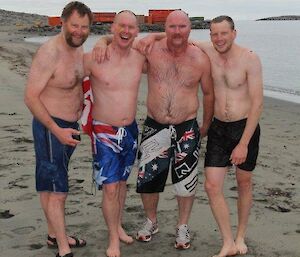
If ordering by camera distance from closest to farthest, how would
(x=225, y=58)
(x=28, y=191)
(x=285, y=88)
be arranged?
(x=225, y=58) < (x=28, y=191) < (x=285, y=88)

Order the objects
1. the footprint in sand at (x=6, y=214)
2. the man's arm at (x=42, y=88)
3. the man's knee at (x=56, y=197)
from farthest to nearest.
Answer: the footprint in sand at (x=6, y=214) → the man's knee at (x=56, y=197) → the man's arm at (x=42, y=88)

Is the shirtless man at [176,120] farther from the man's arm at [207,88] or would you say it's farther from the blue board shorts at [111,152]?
the blue board shorts at [111,152]

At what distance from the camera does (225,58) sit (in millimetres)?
4309

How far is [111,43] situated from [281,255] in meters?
2.50

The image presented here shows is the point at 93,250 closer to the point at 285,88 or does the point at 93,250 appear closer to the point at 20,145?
the point at 20,145

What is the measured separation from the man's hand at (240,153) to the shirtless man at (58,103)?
54.6 inches

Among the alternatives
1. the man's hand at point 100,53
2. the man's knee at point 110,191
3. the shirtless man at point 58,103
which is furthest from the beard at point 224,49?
the man's knee at point 110,191

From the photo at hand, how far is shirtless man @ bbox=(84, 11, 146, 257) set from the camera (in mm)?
4281

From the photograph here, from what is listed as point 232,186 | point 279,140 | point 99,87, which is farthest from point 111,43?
point 279,140

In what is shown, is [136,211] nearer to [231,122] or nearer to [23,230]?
[23,230]

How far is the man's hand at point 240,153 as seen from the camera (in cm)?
416

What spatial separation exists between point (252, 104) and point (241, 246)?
133cm

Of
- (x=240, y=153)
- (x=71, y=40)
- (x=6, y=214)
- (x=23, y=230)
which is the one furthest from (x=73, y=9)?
(x=6, y=214)

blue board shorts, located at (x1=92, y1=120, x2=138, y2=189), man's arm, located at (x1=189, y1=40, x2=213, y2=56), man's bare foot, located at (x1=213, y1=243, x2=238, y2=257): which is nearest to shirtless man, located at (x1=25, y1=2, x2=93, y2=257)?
blue board shorts, located at (x1=92, y1=120, x2=138, y2=189)
